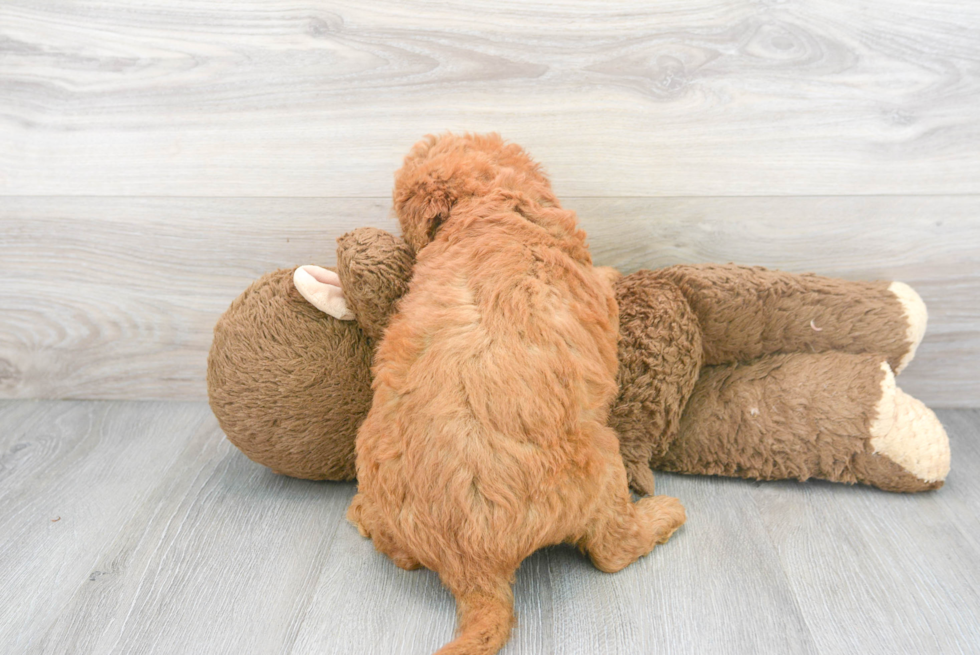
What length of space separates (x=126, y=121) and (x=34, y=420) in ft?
2.01

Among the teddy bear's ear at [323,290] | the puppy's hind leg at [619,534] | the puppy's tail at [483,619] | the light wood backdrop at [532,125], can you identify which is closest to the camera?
the puppy's tail at [483,619]

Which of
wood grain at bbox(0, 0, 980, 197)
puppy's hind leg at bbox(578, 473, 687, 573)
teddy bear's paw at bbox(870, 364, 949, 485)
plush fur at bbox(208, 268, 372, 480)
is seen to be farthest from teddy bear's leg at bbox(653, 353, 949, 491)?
plush fur at bbox(208, 268, 372, 480)

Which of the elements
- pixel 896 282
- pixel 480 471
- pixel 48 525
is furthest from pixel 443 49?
pixel 48 525

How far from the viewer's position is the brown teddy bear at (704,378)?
1004mm

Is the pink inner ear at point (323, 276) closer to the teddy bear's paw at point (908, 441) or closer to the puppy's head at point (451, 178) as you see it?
the puppy's head at point (451, 178)

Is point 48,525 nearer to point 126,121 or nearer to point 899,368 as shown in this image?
point 126,121

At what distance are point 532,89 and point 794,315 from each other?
0.56 metres

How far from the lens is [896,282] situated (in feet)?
3.70

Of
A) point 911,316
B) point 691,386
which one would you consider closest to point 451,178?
point 691,386

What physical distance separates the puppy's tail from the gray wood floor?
46 mm

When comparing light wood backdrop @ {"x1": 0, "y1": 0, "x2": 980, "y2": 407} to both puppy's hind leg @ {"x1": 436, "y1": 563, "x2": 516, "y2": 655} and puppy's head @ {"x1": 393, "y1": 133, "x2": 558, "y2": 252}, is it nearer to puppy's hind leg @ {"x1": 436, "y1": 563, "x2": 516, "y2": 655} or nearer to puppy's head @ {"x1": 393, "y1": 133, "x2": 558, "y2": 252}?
puppy's head @ {"x1": 393, "y1": 133, "x2": 558, "y2": 252}

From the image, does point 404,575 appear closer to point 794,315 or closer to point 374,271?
point 374,271

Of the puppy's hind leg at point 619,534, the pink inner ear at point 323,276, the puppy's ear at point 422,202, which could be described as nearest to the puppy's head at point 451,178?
the puppy's ear at point 422,202

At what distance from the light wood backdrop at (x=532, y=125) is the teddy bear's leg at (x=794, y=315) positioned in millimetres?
129
